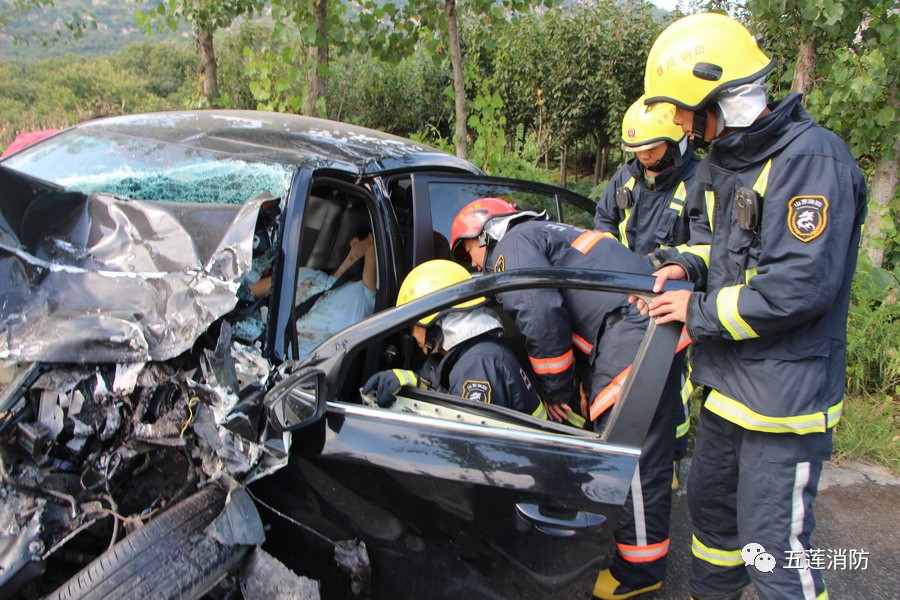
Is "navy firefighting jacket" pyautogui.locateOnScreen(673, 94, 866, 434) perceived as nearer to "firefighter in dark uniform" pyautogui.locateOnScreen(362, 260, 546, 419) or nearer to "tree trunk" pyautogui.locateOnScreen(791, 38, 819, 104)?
"firefighter in dark uniform" pyautogui.locateOnScreen(362, 260, 546, 419)

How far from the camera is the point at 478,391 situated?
6.77 ft

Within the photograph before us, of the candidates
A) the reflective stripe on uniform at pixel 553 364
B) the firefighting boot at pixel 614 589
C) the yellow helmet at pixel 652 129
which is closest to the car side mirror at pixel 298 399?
the reflective stripe on uniform at pixel 553 364

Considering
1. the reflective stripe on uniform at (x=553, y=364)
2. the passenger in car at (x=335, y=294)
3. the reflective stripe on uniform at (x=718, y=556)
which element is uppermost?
the passenger in car at (x=335, y=294)

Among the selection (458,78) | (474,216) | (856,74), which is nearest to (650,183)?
(474,216)

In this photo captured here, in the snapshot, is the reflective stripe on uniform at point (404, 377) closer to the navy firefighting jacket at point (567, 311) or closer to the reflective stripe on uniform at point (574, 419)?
the navy firefighting jacket at point (567, 311)

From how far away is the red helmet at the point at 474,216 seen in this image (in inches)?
107

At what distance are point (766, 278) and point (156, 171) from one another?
211cm

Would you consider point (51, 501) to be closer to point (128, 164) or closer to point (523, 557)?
point (523, 557)

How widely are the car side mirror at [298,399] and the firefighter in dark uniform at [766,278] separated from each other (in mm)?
911

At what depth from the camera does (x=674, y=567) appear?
2775mm

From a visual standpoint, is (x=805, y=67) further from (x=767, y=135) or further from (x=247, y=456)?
(x=247, y=456)

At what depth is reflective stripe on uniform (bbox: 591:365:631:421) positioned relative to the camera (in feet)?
7.59

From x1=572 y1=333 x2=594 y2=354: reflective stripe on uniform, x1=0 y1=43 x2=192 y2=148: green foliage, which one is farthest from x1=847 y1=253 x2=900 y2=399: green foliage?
x1=0 y1=43 x2=192 y2=148: green foliage

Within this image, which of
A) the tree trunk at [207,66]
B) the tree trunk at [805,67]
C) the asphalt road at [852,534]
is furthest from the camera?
the tree trunk at [207,66]
